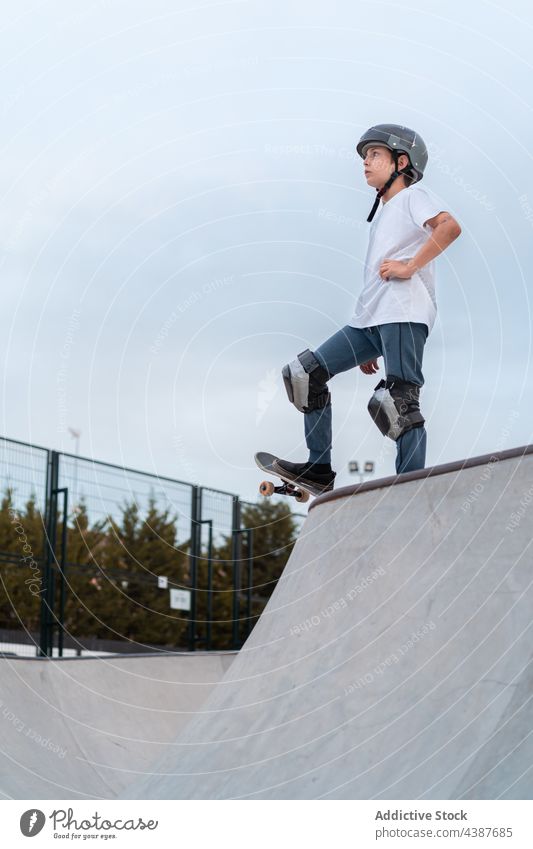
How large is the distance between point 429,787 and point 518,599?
126 centimetres

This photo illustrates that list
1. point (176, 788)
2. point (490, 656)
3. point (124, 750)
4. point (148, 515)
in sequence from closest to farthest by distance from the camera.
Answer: point (490, 656)
point (176, 788)
point (124, 750)
point (148, 515)

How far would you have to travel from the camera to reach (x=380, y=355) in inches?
312

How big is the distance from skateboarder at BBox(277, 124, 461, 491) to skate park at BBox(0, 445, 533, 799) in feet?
2.09

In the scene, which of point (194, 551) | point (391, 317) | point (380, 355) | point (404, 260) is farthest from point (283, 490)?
point (194, 551)

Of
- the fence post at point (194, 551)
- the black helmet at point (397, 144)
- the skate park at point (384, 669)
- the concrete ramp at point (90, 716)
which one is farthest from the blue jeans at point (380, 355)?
the fence post at point (194, 551)

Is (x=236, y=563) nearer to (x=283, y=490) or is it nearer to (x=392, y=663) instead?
(x=283, y=490)

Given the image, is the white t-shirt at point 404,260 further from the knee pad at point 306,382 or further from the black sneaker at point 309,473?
the black sneaker at point 309,473

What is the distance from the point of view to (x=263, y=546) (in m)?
28.4

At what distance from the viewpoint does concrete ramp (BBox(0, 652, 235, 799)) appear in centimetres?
781

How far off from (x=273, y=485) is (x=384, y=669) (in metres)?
2.65

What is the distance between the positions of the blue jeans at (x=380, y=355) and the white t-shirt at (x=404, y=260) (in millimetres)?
91

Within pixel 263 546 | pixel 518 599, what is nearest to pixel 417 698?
pixel 518 599

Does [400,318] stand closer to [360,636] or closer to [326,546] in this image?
[326,546]

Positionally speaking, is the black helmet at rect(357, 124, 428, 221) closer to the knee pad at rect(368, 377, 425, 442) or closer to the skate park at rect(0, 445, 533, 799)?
the knee pad at rect(368, 377, 425, 442)
